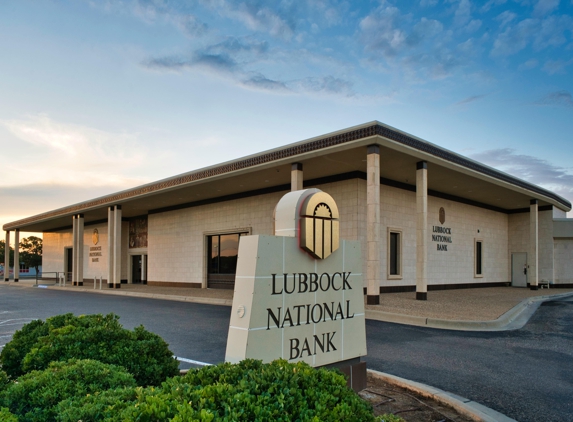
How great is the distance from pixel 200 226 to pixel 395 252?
13.4 meters

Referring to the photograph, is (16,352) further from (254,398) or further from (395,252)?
(395,252)

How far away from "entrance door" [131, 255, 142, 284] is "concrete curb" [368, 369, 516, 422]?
114 ft

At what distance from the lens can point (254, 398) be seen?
2699 millimetres

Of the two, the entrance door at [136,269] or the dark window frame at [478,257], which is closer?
the dark window frame at [478,257]

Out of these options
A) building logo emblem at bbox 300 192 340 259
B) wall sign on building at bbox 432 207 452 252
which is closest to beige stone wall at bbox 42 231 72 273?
wall sign on building at bbox 432 207 452 252

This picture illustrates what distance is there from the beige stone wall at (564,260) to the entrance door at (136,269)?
1252 inches

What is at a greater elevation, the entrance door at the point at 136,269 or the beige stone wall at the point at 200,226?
the beige stone wall at the point at 200,226

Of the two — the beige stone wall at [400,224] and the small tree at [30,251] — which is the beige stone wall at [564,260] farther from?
the small tree at [30,251]

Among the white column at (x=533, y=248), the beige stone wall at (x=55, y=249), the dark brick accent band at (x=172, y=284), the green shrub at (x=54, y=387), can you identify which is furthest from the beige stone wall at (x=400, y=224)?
the beige stone wall at (x=55, y=249)

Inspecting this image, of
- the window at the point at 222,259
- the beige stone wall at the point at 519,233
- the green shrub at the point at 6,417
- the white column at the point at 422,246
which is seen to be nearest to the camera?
the green shrub at the point at 6,417

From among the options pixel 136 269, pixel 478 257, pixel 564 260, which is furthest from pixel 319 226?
pixel 136 269

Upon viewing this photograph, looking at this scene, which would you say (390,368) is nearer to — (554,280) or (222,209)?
(222,209)

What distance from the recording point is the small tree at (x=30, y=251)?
8644 cm

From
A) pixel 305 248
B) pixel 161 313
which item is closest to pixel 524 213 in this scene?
pixel 161 313
